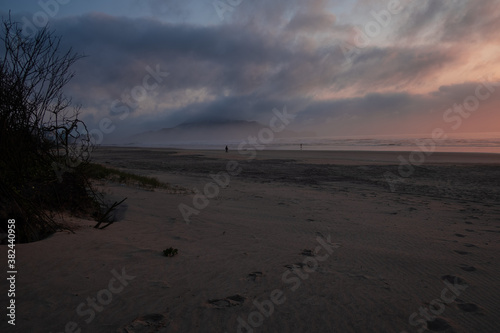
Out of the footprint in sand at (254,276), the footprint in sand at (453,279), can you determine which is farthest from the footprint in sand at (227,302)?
the footprint in sand at (453,279)

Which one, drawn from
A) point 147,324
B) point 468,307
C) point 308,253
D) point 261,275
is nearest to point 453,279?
point 468,307

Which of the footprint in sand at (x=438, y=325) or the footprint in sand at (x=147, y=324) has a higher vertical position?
the footprint in sand at (x=147, y=324)

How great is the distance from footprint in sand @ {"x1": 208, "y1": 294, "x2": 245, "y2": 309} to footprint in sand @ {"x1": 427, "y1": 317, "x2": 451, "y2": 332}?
69.5 inches

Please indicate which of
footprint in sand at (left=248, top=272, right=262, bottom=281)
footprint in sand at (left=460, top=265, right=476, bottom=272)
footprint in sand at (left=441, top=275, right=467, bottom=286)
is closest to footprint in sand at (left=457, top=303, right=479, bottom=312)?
footprint in sand at (left=441, top=275, right=467, bottom=286)

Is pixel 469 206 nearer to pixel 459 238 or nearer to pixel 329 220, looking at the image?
pixel 459 238

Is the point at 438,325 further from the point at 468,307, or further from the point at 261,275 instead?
the point at 261,275

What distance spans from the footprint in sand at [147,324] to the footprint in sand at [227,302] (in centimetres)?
49

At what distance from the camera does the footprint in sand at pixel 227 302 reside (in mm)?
2906

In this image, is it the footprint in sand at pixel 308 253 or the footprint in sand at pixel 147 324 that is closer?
the footprint in sand at pixel 147 324

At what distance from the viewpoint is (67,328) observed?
2.50m

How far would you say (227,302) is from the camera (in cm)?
298

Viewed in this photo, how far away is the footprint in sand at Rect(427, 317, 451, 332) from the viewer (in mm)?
2650

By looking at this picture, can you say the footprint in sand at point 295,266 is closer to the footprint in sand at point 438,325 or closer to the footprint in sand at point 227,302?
the footprint in sand at point 227,302

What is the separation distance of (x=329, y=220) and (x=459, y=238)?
2383 millimetres
